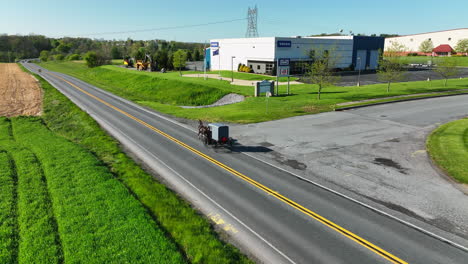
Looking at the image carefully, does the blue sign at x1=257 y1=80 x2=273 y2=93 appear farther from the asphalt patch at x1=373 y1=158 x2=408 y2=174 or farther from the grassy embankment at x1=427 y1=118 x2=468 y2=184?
the asphalt patch at x1=373 y1=158 x2=408 y2=174

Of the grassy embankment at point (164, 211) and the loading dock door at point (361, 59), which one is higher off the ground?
the loading dock door at point (361, 59)

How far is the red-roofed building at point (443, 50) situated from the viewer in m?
119

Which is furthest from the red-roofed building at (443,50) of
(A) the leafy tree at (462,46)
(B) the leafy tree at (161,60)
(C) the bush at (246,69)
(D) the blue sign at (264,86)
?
(D) the blue sign at (264,86)

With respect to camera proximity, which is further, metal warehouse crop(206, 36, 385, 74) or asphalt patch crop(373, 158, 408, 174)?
metal warehouse crop(206, 36, 385, 74)

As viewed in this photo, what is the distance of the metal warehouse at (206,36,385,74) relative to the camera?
210ft

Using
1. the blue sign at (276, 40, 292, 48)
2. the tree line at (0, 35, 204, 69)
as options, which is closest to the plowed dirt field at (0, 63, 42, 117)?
the blue sign at (276, 40, 292, 48)

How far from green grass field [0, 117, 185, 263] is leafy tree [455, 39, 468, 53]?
135 meters

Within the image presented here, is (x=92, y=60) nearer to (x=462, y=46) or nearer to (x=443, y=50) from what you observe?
(x=462, y=46)

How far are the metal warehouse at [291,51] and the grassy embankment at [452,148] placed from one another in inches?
1483

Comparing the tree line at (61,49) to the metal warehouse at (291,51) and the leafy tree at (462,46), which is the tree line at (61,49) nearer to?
the metal warehouse at (291,51)

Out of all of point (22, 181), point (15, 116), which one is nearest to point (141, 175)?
point (22, 181)

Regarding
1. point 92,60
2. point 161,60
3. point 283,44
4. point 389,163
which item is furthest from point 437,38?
point 389,163

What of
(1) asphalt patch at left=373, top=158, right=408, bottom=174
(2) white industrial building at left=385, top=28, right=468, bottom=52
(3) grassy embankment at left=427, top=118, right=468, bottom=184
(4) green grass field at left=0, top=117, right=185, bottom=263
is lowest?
(4) green grass field at left=0, top=117, right=185, bottom=263

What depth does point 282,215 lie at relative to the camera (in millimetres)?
12438
